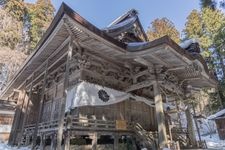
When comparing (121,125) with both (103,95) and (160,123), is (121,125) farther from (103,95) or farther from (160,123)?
(160,123)

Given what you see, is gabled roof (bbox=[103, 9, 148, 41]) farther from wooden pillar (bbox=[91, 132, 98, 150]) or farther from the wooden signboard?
wooden pillar (bbox=[91, 132, 98, 150])

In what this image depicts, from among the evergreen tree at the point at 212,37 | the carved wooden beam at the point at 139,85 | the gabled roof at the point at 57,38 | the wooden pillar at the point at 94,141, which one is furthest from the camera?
the evergreen tree at the point at 212,37

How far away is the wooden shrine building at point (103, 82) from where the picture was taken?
23.7ft

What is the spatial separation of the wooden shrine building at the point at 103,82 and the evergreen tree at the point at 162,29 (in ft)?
61.5

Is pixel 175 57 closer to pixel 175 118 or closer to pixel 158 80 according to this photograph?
pixel 158 80

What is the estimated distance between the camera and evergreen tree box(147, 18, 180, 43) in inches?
1159

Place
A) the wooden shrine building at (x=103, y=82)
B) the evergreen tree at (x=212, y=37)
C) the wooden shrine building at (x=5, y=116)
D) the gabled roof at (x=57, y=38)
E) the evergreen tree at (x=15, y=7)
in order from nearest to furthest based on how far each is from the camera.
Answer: the gabled roof at (x=57, y=38) < the wooden shrine building at (x=103, y=82) < the wooden shrine building at (x=5, y=116) < the evergreen tree at (x=212, y=37) < the evergreen tree at (x=15, y=7)

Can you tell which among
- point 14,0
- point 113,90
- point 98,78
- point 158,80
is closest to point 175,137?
point 158,80

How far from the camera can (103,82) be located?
9594 mm

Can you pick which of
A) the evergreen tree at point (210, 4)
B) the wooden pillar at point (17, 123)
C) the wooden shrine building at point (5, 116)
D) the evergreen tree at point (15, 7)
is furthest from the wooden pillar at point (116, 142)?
the evergreen tree at point (210, 4)

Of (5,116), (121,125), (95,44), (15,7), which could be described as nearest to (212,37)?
(121,125)

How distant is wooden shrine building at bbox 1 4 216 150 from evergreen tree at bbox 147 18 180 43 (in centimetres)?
1876

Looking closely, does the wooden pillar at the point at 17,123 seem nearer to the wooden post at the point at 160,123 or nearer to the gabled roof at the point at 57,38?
the gabled roof at the point at 57,38

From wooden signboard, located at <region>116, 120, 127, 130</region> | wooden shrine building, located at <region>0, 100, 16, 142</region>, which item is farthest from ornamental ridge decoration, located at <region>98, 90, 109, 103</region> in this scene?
wooden shrine building, located at <region>0, 100, 16, 142</region>
